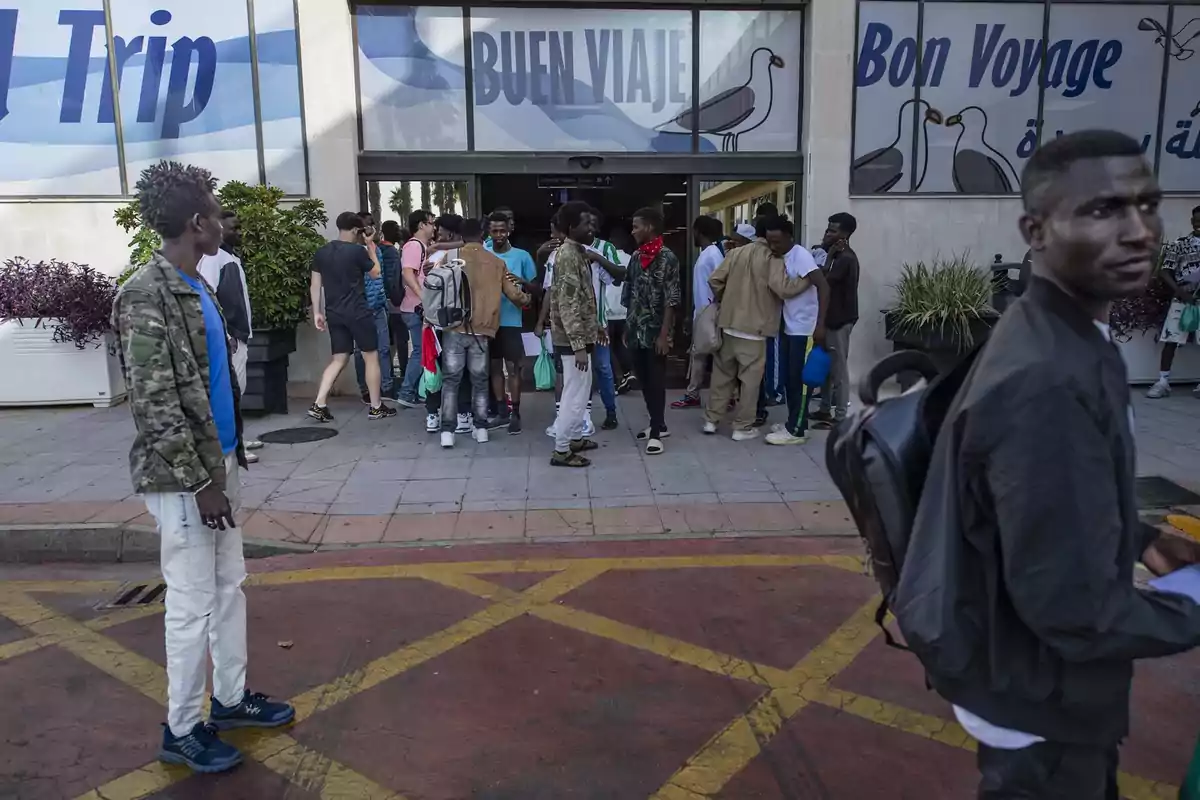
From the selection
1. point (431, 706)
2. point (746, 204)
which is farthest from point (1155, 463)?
point (431, 706)

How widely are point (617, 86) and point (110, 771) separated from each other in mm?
8229

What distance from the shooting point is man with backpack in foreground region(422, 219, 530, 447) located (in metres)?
6.80

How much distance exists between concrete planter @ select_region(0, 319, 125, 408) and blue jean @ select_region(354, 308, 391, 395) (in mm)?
2352

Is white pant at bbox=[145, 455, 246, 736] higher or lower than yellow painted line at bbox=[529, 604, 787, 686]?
higher

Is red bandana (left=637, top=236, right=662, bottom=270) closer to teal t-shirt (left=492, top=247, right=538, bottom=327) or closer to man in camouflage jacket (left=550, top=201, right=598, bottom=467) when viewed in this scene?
man in camouflage jacket (left=550, top=201, right=598, bottom=467)

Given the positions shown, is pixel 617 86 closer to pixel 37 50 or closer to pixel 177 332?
pixel 37 50

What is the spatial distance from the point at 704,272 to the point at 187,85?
5.75m

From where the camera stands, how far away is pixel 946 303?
8.58 metres

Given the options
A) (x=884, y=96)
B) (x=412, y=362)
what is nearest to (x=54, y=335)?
(x=412, y=362)

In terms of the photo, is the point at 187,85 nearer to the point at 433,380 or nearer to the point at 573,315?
the point at 433,380

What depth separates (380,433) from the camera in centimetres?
778

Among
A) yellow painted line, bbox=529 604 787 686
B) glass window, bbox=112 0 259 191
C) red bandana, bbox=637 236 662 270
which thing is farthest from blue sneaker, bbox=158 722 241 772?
glass window, bbox=112 0 259 191

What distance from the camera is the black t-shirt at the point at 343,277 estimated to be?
7.88 m

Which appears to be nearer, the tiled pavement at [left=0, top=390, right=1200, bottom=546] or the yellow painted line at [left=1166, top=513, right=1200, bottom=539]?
the yellow painted line at [left=1166, top=513, right=1200, bottom=539]
